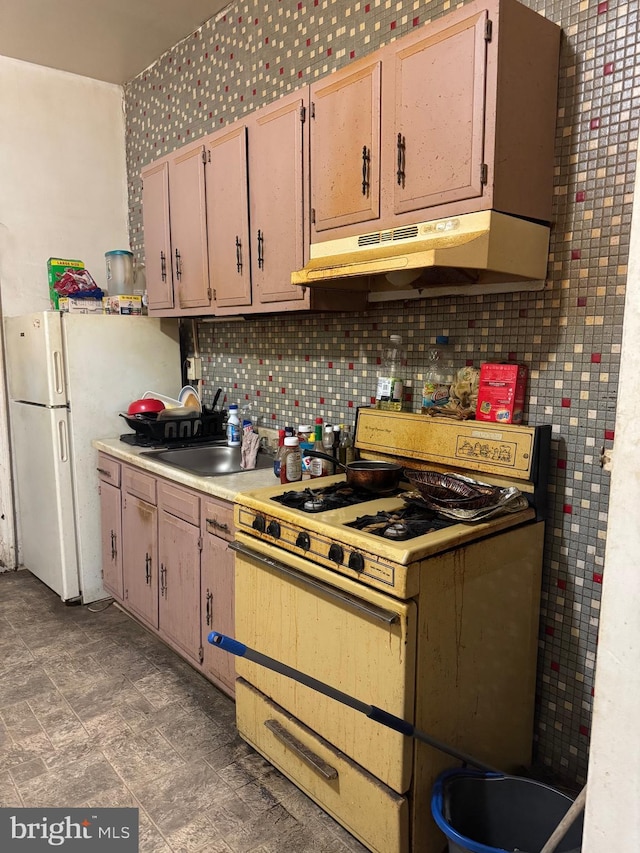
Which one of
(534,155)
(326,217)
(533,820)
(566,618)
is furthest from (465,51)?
(533,820)

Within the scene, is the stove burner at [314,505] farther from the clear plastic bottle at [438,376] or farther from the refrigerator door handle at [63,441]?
the refrigerator door handle at [63,441]

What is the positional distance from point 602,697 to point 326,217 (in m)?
1.70

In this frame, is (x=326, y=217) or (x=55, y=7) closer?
(x=326, y=217)

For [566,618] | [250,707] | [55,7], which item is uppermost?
[55,7]

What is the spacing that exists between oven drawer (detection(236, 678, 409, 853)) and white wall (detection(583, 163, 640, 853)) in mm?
736

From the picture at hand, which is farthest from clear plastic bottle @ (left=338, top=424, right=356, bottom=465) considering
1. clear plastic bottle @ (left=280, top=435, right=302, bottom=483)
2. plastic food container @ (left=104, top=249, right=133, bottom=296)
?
plastic food container @ (left=104, top=249, right=133, bottom=296)

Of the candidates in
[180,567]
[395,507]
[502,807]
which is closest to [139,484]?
[180,567]

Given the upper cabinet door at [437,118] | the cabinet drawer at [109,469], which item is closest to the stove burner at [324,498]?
the upper cabinet door at [437,118]

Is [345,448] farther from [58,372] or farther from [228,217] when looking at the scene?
[58,372]

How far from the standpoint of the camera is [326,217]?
2061 millimetres

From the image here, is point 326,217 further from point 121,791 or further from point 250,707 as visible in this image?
point 121,791

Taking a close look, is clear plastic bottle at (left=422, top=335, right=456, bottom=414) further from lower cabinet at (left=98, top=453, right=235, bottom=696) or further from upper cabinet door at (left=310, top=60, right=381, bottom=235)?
Answer: lower cabinet at (left=98, top=453, right=235, bottom=696)

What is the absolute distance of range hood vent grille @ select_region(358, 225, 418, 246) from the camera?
1742 mm

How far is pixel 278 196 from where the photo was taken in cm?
228
